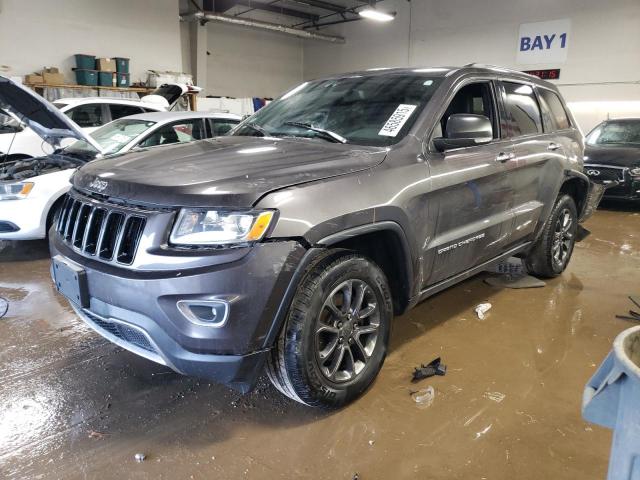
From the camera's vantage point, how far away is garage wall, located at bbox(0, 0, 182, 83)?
11430mm

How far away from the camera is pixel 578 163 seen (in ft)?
14.4

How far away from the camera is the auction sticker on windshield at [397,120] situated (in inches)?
109

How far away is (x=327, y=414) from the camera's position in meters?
2.49

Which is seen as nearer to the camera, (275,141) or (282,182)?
(282,182)

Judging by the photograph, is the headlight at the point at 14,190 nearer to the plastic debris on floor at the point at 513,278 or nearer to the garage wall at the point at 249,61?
A: the plastic debris on floor at the point at 513,278

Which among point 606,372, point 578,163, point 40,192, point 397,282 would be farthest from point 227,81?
point 606,372

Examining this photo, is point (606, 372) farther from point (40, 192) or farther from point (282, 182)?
point (40, 192)

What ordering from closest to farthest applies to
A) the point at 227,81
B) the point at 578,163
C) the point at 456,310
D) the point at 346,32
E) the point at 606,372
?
1. the point at 606,372
2. the point at 456,310
3. the point at 578,163
4. the point at 227,81
5. the point at 346,32

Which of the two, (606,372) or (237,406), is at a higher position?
(606,372)

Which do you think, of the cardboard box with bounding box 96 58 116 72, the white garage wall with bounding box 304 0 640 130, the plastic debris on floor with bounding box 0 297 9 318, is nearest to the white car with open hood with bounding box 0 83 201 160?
the plastic debris on floor with bounding box 0 297 9 318

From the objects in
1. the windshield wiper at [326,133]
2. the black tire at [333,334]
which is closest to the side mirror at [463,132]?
the windshield wiper at [326,133]

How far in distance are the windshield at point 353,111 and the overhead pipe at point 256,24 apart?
1425 cm

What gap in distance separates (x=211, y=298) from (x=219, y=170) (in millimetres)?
610

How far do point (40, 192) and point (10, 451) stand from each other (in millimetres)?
3283
